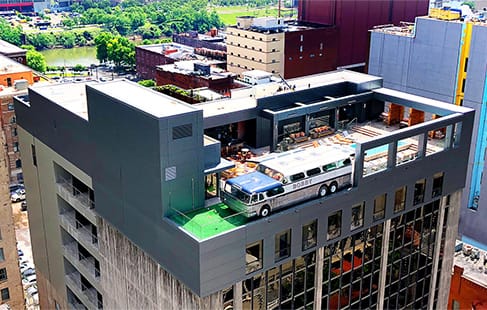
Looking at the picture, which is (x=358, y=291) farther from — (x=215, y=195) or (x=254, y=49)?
(x=254, y=49)

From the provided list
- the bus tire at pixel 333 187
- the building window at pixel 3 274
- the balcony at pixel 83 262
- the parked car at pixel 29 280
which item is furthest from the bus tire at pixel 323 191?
the parked car at pixel 29 280

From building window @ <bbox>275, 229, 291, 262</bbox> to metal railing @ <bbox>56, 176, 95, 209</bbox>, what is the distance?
1387 cm

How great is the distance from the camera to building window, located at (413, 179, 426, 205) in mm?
35500

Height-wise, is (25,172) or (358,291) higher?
(25,172)

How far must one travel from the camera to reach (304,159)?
105ft

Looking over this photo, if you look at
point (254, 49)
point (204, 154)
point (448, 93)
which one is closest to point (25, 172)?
point (204, 154)

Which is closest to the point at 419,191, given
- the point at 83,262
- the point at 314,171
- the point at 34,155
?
the point at 314,171

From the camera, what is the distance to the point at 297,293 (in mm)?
31969

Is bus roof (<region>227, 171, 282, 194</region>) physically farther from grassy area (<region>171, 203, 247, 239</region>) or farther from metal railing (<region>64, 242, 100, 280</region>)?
metal railing (<region>64, 242, 100, 280</region>)

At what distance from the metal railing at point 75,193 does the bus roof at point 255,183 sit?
12329mm

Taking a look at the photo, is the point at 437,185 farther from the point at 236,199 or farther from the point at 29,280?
the point at 29,280

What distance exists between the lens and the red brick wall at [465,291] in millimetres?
53831

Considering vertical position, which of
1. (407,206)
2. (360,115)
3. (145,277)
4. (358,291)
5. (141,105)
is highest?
(141,105)

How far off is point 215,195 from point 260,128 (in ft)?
29.9
